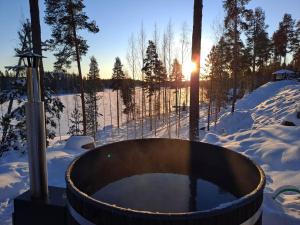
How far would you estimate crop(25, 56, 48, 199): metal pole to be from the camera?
9.26ft

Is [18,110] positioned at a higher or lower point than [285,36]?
lower

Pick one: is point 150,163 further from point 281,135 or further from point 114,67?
point 114,67

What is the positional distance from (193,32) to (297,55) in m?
33.7

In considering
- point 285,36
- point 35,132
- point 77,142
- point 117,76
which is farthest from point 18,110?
point 285,36

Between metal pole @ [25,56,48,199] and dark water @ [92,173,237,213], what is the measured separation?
662mm

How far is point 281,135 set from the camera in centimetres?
805

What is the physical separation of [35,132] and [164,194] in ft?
5.20

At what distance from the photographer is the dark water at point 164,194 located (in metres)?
2.53

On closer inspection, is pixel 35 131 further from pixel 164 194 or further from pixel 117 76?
pixel 117 76

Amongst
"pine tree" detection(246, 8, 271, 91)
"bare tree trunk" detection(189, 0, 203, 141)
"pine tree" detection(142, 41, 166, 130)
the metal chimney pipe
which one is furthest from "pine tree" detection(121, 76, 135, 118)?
the metal chimney pipe

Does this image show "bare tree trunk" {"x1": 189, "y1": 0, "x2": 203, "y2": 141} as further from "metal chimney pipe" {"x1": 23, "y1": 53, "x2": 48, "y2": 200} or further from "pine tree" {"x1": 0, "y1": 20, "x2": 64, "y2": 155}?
"pine tree" {"x1": 0, "y1": 20, "x2": 64, "y2": 155}

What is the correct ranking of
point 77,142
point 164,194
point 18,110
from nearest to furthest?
point 164,194 → point 77,142 → point 18,110

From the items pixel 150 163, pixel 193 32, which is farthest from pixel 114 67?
pixel 150 163

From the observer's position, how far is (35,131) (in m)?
2.85
